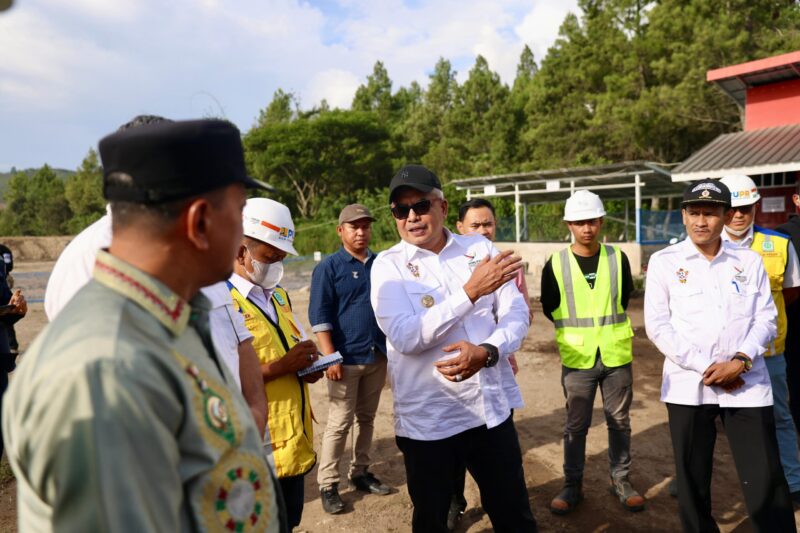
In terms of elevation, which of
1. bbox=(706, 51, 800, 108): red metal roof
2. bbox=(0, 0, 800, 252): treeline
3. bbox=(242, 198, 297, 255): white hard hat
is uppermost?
bbox=(0, 0, 800, 252): treeline

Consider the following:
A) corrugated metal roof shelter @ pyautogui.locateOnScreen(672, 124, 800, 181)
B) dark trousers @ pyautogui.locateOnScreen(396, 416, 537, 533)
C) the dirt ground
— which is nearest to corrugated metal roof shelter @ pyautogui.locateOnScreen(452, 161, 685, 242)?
corrugated metal roof shelter @ pyautogui.locateOnScreen(672, 124, 800, 181)

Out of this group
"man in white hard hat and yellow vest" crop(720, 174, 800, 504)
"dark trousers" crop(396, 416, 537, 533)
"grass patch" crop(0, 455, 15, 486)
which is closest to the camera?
"dark trousers" crop(396, 416, 537, 533)

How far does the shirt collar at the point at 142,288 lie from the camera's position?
102cm

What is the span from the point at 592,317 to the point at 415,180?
6.36 feet

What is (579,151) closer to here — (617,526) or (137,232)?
(617,526)

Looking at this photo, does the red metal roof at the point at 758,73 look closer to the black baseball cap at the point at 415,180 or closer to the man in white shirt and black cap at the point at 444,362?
the black baseball cap at the point at 415,180

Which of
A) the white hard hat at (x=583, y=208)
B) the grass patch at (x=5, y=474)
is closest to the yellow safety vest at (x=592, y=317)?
the white hard hat at (x=583, y=208)

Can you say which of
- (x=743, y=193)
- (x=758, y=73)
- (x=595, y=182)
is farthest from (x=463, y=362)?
(x=595, y=182)

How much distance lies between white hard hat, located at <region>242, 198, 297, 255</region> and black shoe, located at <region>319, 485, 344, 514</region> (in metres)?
2.02

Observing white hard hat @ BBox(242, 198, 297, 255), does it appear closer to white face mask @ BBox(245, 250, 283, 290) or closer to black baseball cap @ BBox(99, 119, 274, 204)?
white face mask @ BBox(245, 250, 283, 290)

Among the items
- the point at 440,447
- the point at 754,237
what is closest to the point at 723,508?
the point at 754,237

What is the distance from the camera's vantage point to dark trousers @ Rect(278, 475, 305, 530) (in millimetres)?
2572

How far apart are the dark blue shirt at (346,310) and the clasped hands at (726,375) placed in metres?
2.29

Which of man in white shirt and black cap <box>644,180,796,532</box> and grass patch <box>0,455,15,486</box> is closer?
man in white shirt and black cap <box>644,180,796,532</box>
